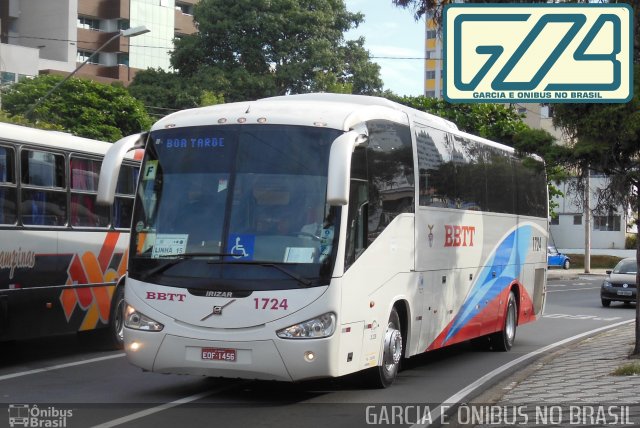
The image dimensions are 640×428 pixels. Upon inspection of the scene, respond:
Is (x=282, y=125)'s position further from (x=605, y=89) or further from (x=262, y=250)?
(x=605, y=89)

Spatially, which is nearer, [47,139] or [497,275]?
[47,139]

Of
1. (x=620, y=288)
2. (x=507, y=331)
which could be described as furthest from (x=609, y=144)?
(x=620, y=288)

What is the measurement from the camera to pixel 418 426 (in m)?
9.40

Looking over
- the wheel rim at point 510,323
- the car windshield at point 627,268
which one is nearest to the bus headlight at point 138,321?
the wheel rim at point 510,323

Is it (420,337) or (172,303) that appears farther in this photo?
(420,337)

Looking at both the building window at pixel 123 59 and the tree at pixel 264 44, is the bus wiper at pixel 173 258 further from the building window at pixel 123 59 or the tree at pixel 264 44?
the building window at pixel 123 59

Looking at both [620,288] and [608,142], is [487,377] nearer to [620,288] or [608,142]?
[608,142]

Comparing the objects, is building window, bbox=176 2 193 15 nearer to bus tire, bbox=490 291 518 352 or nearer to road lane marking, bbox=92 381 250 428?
bus tire, bbox=490 291 518 352

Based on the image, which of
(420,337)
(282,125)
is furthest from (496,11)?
(420,337)

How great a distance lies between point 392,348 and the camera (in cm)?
1188

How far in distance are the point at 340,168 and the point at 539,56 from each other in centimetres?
227

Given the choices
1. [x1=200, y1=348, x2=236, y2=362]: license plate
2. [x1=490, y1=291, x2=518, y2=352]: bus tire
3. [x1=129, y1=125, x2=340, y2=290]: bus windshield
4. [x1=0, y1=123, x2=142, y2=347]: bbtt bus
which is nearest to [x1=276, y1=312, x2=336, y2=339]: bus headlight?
[x1=129, y1=125, x2=340, y2=290]: bus windshield

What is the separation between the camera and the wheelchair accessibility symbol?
34.2 ft

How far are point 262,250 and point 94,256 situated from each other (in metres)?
5.14
